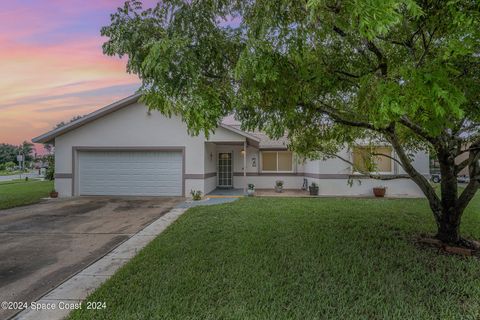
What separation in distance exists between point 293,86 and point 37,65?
1251cm

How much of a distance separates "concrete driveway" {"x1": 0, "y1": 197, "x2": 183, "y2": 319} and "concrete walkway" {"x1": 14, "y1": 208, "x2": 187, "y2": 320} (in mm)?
194

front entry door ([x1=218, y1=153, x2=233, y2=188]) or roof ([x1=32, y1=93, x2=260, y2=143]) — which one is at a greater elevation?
roof ([x1=32, y1=93, x2=260, y2=143])

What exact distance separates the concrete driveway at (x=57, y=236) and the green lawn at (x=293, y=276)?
1107mm

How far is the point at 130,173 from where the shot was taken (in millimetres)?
14562

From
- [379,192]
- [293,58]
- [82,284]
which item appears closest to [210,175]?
[379,192]

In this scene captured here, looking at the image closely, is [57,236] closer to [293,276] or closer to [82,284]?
[82,284]

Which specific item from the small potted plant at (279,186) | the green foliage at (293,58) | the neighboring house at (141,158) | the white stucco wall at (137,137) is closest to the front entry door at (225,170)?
the small potted plant at (279,186)

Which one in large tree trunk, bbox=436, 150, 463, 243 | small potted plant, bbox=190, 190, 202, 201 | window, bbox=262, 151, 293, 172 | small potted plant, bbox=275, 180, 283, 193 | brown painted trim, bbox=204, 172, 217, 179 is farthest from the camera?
window, bbox=262, 151, 293, 172

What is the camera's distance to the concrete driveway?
4.80 metres

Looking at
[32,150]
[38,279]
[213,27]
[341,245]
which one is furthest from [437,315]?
[32,150]

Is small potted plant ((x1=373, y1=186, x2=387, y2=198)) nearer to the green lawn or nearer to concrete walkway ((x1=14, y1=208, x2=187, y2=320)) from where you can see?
the green lawn

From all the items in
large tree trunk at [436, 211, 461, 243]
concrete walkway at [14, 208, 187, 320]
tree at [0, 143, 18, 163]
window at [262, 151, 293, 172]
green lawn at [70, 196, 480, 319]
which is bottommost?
Result: concrete walkway at [14, 208, 187, 320]

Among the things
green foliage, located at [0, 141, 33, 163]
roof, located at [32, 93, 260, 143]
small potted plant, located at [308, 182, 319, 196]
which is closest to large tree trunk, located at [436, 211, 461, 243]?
small potted plant, located at [308, 182, 319, 196]

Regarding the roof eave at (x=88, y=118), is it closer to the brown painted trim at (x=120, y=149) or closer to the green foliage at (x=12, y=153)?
the brown painted trim at (x=120, y=149)
